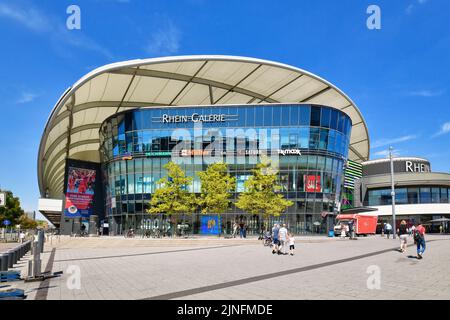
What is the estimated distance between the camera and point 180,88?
175 ft

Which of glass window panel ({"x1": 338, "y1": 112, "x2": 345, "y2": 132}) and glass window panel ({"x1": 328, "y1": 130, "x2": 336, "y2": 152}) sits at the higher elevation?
glass window panel ({"x1": 338, "y1": 112, "x2": 345, "y2": 132})

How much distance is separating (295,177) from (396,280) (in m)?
38.1

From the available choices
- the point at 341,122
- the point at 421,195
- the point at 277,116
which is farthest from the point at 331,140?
the point at 421,195

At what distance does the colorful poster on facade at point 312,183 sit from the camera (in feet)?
160

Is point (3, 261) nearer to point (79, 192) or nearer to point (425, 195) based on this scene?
point (79, 192)

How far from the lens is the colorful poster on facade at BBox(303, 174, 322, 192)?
48.6 meters

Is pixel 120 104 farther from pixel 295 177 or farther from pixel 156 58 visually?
pixel 295 177

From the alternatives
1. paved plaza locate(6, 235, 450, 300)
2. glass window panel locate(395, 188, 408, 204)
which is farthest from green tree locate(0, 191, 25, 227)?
paved plaza locate(6, 235, 450, 300)

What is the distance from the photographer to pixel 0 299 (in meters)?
8.04

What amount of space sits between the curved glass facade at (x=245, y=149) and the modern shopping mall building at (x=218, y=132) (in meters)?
0.12

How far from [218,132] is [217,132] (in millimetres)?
131

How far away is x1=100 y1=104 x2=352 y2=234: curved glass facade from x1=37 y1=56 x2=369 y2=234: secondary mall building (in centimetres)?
12

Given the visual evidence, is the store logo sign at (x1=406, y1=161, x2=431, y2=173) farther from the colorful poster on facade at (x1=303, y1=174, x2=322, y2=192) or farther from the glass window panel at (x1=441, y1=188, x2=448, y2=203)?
Result: the colorful poster on facade at (x1=303, y1=174, x2=322, y2=192)
